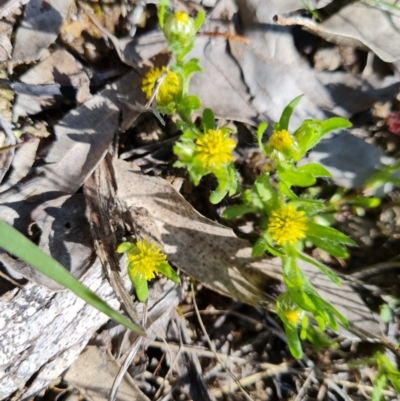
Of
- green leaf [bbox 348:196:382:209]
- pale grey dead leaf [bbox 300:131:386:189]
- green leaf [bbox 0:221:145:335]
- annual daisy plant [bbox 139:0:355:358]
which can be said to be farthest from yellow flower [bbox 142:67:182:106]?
green leaf [bbox 348:196:382:209]

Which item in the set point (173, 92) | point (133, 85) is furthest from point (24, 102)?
point (173, 92)

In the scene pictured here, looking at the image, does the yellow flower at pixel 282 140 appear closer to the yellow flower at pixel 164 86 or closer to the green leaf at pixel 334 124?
the green leaf at pixel 334 124

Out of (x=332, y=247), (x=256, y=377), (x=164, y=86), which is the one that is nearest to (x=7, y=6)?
(x=164, y=86)

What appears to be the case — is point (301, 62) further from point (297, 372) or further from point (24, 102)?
point (297, 372)

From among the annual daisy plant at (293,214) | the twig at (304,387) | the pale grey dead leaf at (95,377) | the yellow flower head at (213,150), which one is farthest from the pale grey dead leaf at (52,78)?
the twig at (304,387)

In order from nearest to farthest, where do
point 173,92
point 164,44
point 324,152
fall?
point 173,92 → point 164,44 → point 324,152

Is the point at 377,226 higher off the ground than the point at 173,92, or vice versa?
the point at 173,92

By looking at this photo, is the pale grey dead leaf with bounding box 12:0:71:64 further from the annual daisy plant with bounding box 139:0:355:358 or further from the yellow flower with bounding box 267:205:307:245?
the yellow flower with bounding box 267:205:307:245

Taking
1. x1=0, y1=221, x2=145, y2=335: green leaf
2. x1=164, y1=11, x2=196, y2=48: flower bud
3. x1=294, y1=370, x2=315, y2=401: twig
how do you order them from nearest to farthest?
x1=0, y1=221, x2=145, y2=335: green leaf < x1=164, y1=11, x2=196, y2=48: flower bud < x1=294, y1=370, x2=315, y2=401: twig
